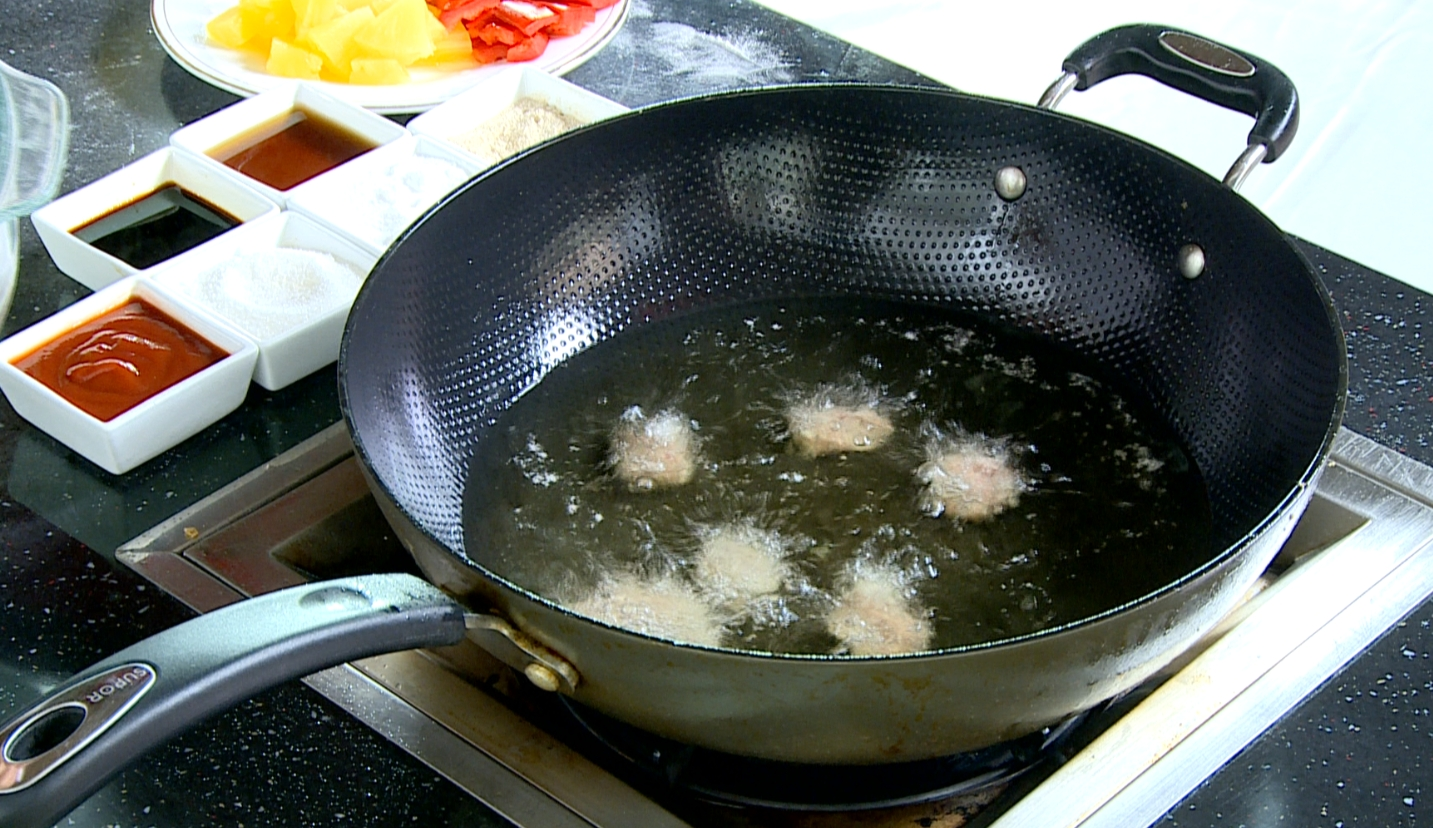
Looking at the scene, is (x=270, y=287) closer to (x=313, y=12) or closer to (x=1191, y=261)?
(x=313, y=12)

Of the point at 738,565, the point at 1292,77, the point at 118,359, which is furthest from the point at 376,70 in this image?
the point at 1292,77

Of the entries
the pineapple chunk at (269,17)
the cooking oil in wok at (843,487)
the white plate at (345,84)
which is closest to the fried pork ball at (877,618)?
the cooking oil in wok at (843,487)

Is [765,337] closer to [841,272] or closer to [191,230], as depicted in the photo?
[841,272]

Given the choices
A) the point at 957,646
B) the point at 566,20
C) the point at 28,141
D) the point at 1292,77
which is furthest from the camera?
the point at 1292,77

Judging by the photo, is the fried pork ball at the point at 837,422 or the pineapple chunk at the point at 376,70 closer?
the fried pork ball at the point at 837,422

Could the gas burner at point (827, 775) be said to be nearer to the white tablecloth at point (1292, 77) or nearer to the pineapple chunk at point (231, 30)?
the pineapple chunk at point (231, 30)

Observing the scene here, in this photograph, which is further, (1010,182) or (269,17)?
(269,17)
